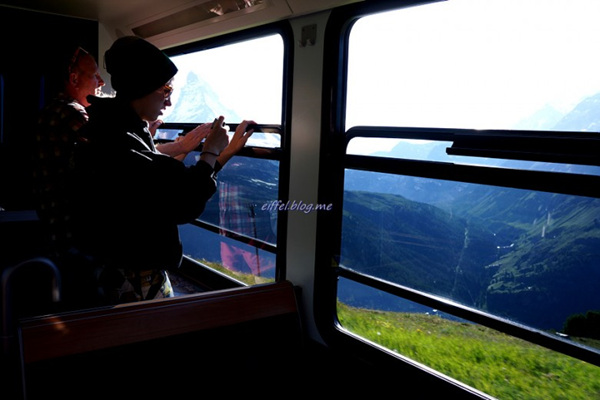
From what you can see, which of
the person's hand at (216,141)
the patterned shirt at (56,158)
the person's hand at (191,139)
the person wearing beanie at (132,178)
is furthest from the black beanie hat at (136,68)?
the person's hand at (191,139)

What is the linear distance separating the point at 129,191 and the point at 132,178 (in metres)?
0.05

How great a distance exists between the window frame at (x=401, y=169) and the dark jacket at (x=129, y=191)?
0.97m

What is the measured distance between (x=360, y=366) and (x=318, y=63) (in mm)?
1581

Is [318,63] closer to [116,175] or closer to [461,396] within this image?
[116,175]

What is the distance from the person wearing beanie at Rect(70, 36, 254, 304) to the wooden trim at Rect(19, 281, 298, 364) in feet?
0.76

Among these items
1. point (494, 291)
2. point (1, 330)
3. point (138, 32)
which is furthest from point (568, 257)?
point (138, 32)

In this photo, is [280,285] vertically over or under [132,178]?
under

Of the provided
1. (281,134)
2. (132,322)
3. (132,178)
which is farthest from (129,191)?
(281,134)

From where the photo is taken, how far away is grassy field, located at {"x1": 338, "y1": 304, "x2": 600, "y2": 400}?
213cm

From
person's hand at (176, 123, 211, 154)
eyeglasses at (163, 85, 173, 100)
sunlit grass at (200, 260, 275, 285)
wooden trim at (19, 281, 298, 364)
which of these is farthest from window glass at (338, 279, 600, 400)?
eyeglasses at (163, 85, 173, 100)

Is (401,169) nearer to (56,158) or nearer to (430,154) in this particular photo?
(430,154)

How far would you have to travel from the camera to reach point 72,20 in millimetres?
4176

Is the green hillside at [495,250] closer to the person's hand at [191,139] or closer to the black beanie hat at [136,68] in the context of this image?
the person's hand at [191,139]

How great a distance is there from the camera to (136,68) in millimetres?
1500
